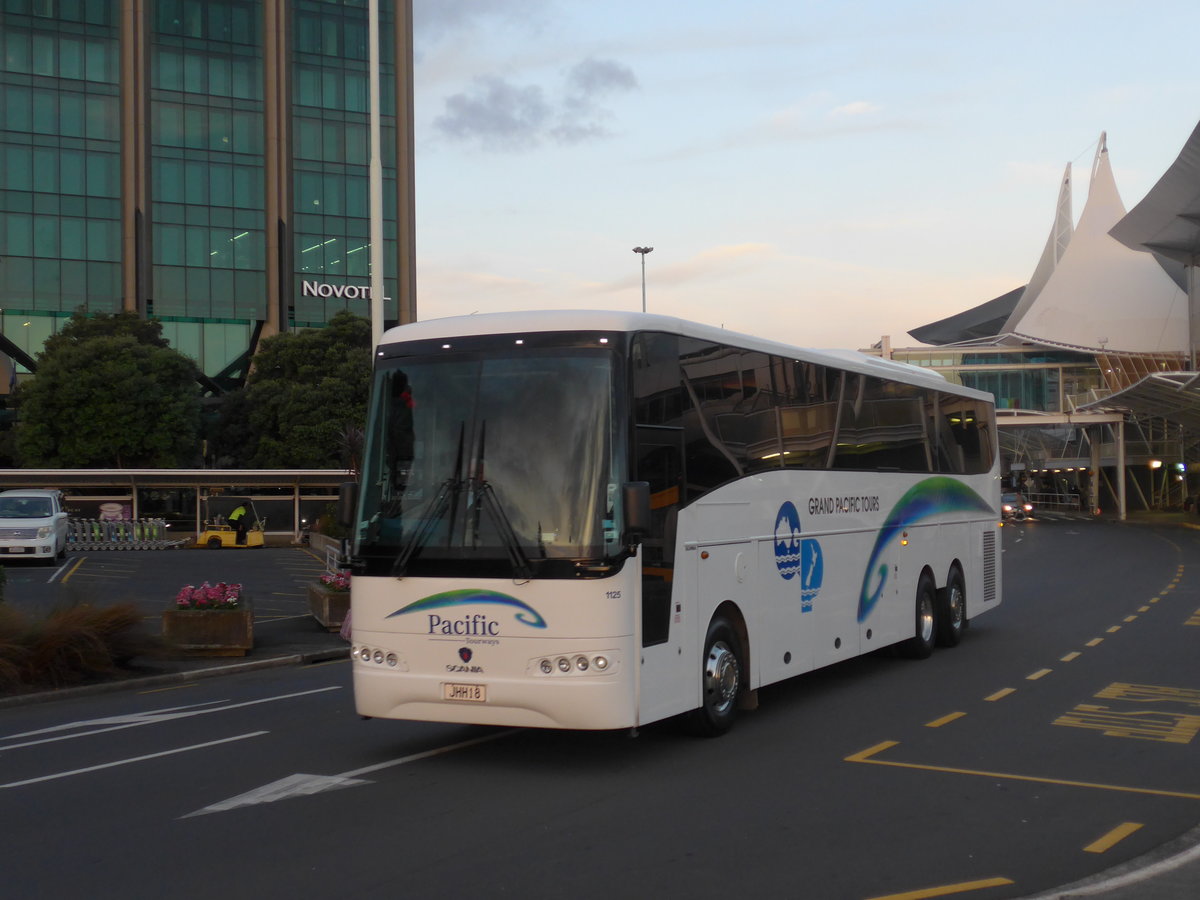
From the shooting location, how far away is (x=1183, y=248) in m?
78.1

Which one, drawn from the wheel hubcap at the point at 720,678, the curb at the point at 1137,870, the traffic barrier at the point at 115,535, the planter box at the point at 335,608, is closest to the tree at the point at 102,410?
the traffic barrier at the point at 115,535

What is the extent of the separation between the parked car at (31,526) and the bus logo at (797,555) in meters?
27.1

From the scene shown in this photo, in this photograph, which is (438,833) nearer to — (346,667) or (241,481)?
(346,667)

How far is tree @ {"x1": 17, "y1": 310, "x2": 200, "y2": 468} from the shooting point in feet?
183

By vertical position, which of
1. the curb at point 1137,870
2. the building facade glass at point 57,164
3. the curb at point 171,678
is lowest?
the curb at point 171,678

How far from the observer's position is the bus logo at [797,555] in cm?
1152

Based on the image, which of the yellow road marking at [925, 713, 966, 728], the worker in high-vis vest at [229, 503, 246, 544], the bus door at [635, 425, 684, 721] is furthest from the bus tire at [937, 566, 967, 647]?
the worker in high-vis vest at [229, 503, 246, 544]

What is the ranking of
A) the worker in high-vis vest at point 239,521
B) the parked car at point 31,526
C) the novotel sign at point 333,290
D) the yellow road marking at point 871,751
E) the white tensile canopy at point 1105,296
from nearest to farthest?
the yellow road marking at point 871,751
the parked car at point 31,526
the worker in high-vis vest at point 239,521
the novotel sign at point 333,290
the white tensile canopy at point 1105,296

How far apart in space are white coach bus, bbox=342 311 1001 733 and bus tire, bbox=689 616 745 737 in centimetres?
2

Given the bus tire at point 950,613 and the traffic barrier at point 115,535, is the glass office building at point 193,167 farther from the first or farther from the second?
the bus tire at point 950,613

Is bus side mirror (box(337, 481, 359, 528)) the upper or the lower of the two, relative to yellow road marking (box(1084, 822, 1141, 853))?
upper

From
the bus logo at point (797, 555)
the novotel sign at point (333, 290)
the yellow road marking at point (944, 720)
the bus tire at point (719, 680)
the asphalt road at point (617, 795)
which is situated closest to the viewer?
the asphalt road at point (617, 795)

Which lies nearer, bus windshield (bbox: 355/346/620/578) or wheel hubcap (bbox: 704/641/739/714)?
bus windshield (bbox: 355/346/620/578)

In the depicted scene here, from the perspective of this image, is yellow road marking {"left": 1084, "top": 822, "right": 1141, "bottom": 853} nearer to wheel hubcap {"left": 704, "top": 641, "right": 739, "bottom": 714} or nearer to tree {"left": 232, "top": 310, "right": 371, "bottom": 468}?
wheel hubcap {"left": 704, "top": 641, "right": 739, "bottom": 714}
